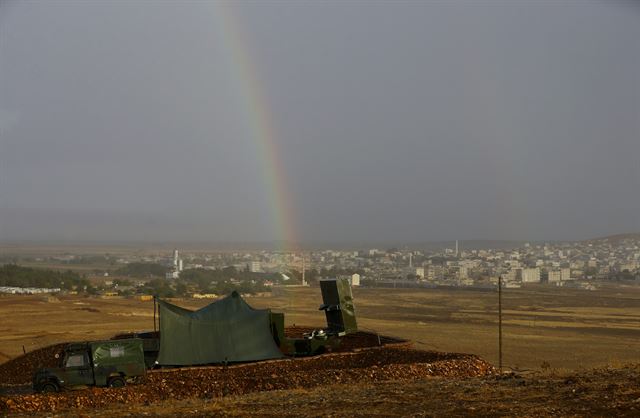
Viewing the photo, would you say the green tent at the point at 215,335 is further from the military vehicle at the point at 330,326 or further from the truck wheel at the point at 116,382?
the truck wheel at the point at 116,382

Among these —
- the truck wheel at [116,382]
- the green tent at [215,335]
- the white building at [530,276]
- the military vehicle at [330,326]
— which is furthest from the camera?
the white building at [530,276]

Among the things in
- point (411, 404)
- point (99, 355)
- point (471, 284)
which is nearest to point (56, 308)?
point (99, 355)

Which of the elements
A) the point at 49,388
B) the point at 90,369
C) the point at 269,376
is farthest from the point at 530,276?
the point at 49,388

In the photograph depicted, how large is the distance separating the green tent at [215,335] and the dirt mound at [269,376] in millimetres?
1176

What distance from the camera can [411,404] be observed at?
1500 centimetres

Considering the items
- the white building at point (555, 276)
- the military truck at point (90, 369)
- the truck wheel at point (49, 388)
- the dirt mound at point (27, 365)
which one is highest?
the military truck at point (90, 369)

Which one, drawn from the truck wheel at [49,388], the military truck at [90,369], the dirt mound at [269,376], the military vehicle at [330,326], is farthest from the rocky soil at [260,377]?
the military vehicle at [330,326]

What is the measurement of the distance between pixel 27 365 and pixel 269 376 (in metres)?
9.20

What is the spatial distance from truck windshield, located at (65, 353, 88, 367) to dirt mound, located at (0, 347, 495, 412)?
129 centimetres

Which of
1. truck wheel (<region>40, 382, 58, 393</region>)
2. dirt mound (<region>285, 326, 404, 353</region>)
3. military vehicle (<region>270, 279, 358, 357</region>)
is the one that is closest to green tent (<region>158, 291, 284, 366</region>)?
military vehicle (<region>270, 279, 358, 357</region>)

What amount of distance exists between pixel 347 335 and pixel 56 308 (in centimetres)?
4475

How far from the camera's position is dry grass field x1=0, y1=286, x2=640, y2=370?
38531mm

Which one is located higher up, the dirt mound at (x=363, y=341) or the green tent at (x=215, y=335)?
the green tent at (x=215, y=335)

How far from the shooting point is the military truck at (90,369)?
706 inches
